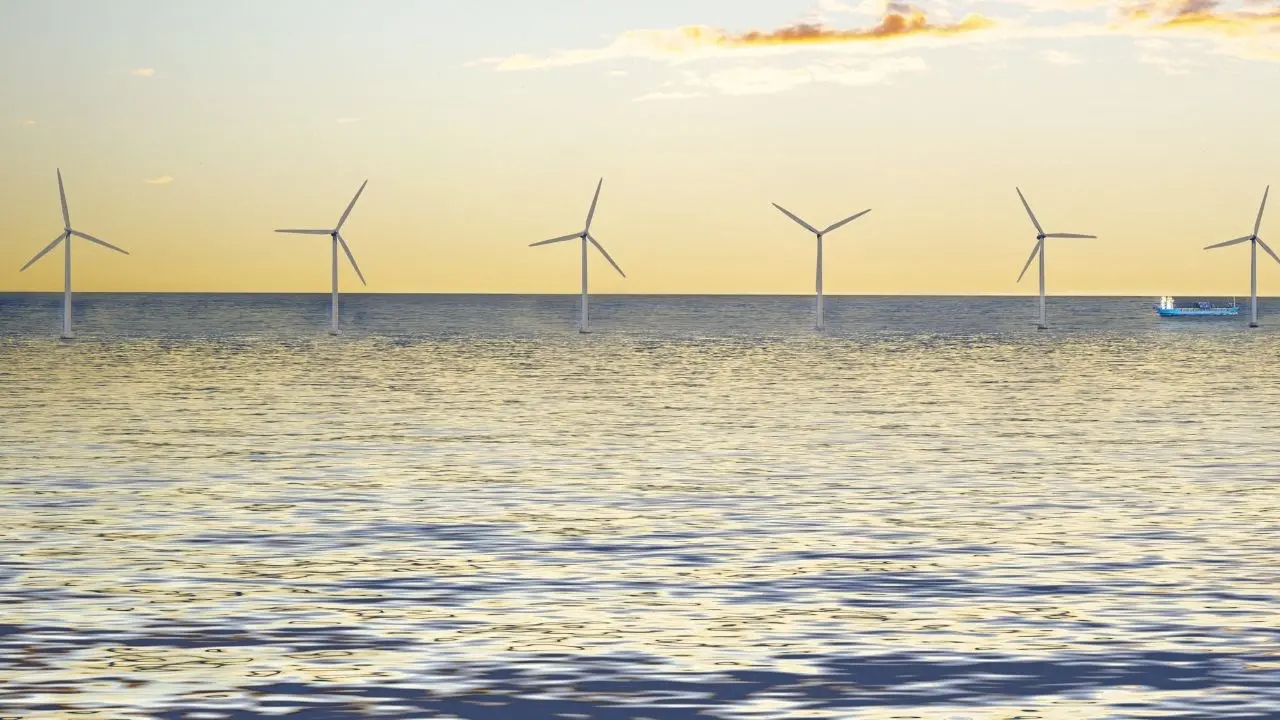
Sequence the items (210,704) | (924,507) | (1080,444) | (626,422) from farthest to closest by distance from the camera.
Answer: (626,422) → (1080,444) → (924,507) → (210,704)

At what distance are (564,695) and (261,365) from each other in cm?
11135

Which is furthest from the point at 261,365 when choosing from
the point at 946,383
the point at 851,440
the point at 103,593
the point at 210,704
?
the point at 210,704

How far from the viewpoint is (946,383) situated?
340 feet

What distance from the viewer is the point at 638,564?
103ft

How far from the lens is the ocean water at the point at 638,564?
21.0 metres

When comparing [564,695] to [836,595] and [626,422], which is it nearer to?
[836,595]

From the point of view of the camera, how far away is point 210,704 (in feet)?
65.6

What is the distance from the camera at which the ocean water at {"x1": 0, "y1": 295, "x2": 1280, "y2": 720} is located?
21031 millimetres

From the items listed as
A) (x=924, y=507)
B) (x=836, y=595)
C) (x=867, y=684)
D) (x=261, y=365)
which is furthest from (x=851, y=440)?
(x=261, y=365)

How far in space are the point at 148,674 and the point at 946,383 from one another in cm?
8475

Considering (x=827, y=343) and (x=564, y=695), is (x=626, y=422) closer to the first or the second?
(x=564, y=695)

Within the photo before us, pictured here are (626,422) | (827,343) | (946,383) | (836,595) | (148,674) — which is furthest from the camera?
(827,343)

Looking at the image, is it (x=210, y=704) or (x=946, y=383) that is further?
(x=946, y=383)

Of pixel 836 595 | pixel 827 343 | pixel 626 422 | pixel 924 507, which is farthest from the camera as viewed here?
pixel 827 343
